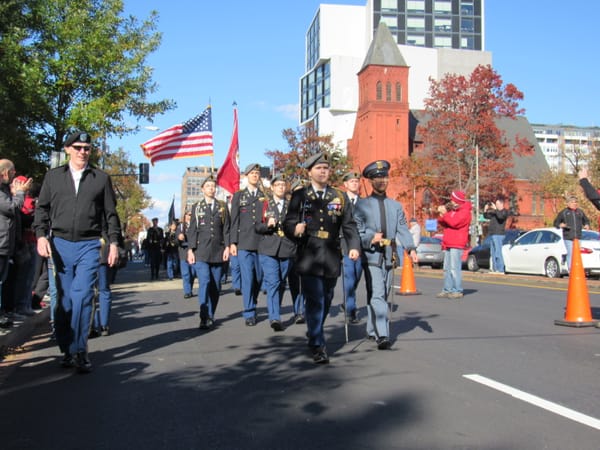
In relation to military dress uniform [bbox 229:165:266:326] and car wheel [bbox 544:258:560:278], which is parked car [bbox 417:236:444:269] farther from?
military dress uniform [bbox 229:165:266:326]

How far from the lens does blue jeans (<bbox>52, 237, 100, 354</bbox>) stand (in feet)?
20.5

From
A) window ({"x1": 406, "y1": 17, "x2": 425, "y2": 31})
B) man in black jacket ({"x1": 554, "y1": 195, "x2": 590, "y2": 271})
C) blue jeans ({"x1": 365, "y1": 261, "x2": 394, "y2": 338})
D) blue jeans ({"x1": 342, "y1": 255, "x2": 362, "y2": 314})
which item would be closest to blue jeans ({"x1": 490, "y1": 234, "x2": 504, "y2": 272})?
man in black jacket ({"x1": 554, "y1": 195, "x2": 590, "y2": 271})

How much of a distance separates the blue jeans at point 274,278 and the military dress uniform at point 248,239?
0.66 feet

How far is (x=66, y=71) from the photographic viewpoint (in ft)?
79.2

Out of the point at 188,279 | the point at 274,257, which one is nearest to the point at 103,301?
the point at 274,257

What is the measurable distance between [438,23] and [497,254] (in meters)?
96.6

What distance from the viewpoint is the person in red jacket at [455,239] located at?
1338cm

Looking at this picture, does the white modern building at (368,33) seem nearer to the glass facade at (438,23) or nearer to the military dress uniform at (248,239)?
the glass facade at (438,23)

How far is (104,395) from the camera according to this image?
5.38m

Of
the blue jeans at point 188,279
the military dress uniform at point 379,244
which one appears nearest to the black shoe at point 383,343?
the military dress uniform at point 379,244

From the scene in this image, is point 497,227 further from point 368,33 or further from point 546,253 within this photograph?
point 368,33

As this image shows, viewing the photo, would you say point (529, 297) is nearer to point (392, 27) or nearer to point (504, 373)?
point (504, 373)

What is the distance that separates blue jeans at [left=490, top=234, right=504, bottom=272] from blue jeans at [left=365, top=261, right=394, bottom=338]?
46.1 feet

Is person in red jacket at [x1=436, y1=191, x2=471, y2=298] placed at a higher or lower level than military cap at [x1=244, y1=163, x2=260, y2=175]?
lower
